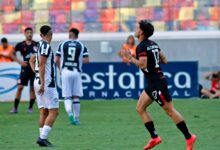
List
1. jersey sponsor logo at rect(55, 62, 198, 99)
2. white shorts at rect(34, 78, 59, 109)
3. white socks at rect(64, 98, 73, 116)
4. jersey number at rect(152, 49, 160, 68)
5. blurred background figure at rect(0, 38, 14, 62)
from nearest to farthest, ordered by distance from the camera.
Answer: jersey number at rect(152, 49, 160, 68), white shorts at rect(34, 78, 59, 109), white socks at rect(64, 98, 73, 116), jersey sponsor logo at rect(55, 62, 198, 99), blurred background figure at rect(0, 38, 14, 62)

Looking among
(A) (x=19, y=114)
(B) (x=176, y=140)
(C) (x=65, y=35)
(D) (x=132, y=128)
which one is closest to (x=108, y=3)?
(C) (x=65, y=35)

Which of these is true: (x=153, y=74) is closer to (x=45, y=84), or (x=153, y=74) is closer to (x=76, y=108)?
(x=45, y=84)

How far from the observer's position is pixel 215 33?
30.3m

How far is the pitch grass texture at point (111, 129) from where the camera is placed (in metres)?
14.0

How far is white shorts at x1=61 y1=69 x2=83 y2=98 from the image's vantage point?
19000 millimetres

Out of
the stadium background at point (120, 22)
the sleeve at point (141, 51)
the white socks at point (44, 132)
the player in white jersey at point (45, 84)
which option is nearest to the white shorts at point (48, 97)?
the player in white jersey at point (45, 84)

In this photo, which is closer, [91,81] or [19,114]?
[19,114]

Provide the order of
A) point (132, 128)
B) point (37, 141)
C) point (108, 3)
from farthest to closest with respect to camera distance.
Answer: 1. point (108, 3)
2. point (132, 128)
3. point (37, 141)

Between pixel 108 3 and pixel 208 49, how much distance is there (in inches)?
171

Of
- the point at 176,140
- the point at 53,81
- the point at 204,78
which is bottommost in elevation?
the point at 204,78

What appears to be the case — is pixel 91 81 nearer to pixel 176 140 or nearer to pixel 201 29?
pixel 201 29

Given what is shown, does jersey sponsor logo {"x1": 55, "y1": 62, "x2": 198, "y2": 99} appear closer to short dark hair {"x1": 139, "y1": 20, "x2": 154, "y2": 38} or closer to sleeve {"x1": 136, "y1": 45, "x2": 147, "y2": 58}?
short dark hair {"x1": 139, "y1": 20, "x2": 154, "y2": 38}


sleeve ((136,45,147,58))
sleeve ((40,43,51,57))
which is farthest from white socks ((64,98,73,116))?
sleeve ((136,45,147,58))

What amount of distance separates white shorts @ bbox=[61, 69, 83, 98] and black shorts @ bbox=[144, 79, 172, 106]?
19.5ft
